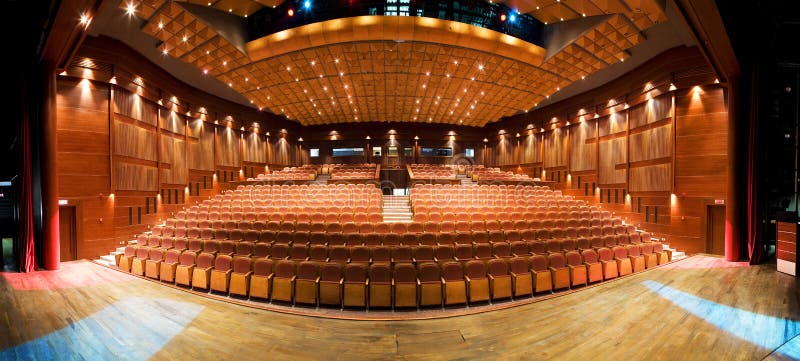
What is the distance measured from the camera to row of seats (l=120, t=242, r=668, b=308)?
2631 millimetres

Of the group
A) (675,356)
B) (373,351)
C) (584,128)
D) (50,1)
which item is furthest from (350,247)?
(584,128)

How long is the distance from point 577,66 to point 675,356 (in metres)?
5.39

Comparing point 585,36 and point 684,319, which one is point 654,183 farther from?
point 684,319

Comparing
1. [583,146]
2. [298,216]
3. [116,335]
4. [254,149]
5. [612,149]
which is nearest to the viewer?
A: [116,335]

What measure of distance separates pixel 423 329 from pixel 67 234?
5007mm

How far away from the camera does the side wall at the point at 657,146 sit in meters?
4.69

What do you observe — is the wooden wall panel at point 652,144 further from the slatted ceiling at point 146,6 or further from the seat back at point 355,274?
the slatted ceiling at point 146,6

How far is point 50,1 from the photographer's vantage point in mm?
2547

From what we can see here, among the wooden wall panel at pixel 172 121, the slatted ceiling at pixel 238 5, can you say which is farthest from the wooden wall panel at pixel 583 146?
the wooden wall panel at pixel 172 121

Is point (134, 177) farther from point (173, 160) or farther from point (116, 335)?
point (116, 335)

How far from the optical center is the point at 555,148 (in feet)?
27.6

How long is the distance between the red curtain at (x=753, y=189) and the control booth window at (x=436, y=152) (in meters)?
8.01

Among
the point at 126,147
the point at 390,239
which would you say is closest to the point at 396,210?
the point at 390,239

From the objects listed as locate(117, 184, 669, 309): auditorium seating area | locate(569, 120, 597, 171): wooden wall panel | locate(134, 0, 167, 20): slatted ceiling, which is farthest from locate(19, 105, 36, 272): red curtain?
locate(569, 120, 597, 171): wooden wall panel
